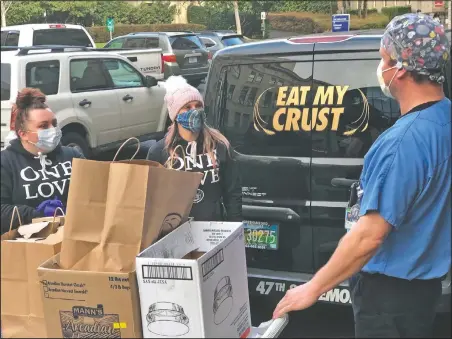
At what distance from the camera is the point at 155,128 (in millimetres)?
3160

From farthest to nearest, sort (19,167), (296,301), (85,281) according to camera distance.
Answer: (19,167), (296,301), (85,281)

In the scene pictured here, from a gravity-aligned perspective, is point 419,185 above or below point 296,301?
above

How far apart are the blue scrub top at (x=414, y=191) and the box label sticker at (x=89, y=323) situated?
795 mm

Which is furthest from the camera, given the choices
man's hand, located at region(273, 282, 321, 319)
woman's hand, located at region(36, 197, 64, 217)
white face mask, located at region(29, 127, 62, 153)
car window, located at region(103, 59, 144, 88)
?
car window, located at region(103, 59, 144, 88)

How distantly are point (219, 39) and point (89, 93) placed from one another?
0.72m

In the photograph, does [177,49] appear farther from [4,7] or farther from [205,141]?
[4,7]

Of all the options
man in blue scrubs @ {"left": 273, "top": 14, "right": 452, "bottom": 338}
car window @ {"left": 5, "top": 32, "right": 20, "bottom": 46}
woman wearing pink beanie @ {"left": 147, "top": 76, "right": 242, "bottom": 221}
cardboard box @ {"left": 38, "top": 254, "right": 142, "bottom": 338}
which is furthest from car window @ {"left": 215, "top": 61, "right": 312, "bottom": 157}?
cardboard box @ {"left": 38, "top": 254, "right": 142, "bottom": 338}

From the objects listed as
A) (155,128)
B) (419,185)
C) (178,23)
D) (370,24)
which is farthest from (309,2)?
(419,185)

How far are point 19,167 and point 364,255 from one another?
143 centimetres

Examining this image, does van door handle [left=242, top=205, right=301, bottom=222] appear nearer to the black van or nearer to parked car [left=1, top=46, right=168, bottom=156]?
the black van

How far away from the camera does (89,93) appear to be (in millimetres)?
2951

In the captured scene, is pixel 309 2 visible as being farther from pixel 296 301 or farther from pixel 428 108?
pixel 296 301

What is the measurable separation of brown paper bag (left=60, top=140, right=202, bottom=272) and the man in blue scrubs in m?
0.52

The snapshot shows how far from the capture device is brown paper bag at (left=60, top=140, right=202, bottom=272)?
73.2 inches
